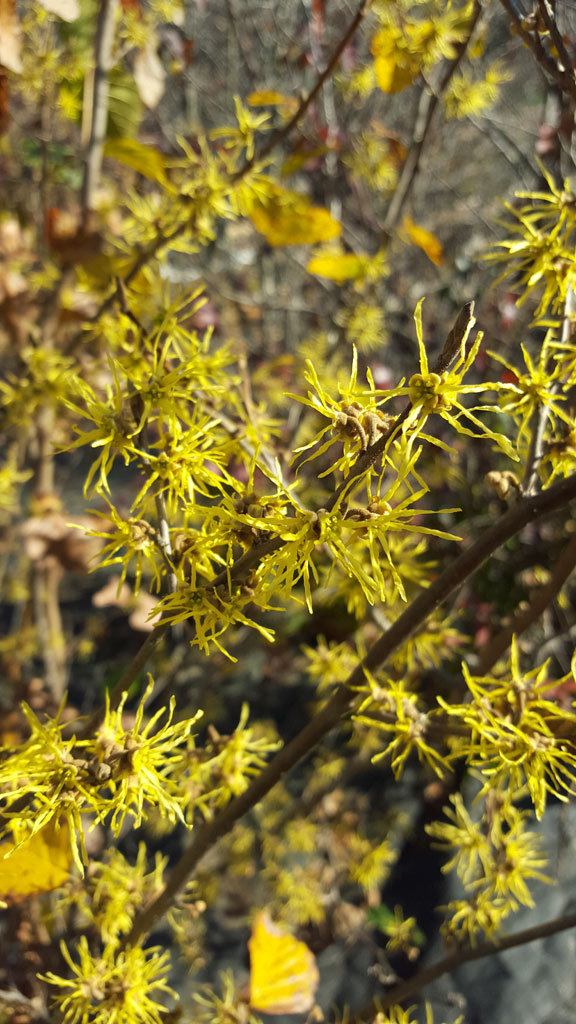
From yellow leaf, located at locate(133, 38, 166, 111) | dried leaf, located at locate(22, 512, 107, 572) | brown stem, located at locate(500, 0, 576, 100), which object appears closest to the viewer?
brown stem, located at locate(500, 0, 576, 100)

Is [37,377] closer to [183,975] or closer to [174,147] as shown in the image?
[183,975]

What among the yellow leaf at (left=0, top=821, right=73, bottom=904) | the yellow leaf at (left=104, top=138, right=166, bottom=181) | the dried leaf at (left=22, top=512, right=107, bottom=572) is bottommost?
the yellow leaf at (left=0, top=821, right=73, bottom=904)

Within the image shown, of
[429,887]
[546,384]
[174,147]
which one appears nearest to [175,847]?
[429,887]

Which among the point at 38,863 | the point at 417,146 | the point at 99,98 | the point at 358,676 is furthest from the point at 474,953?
the point at 99,98

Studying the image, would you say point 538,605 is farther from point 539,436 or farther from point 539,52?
point 539,52

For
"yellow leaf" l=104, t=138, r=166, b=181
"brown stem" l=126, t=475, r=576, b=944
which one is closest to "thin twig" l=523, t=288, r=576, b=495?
"brown stem" l=126, t=475, r=576, b=944

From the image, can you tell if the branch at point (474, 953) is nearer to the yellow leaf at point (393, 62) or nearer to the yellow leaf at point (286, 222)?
the yellow leaf at point (286, 222)

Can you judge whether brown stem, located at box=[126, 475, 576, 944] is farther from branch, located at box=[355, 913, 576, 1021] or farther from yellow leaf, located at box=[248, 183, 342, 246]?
yellow leaf, located at box=[248, 183, 342, 246]
